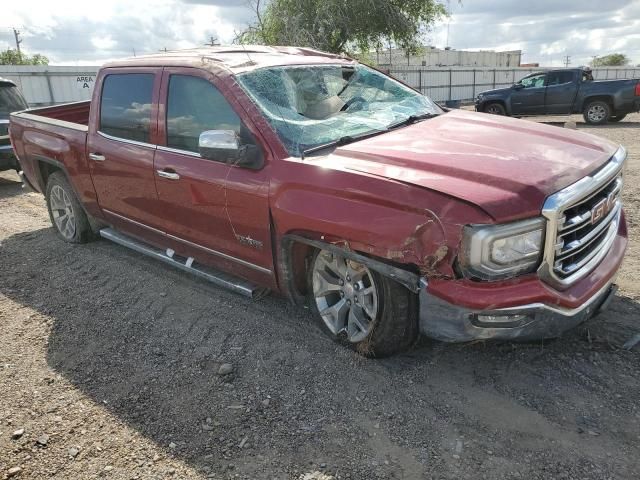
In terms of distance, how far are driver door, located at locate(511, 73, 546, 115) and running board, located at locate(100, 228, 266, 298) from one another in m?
14.9

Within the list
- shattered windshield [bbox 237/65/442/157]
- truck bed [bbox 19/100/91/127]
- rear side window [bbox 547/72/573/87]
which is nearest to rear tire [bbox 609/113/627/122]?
rear side window [bbox 547/72/573/87]

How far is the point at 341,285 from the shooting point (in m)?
3.29

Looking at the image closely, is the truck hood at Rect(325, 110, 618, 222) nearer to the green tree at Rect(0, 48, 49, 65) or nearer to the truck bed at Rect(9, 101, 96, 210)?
the truck bed at Rect(9, 101, 96, 210)

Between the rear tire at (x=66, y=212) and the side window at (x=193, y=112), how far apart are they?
2.11 m

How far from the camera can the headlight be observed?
2.49 meters

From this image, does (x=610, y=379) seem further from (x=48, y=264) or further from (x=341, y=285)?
(x=48, y=264)

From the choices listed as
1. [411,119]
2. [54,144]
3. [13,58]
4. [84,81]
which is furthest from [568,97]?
[13,58]

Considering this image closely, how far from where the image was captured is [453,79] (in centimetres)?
3055

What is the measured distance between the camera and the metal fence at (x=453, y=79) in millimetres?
27734

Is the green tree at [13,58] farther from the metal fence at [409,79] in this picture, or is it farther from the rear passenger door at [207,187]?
the rear passenger door at [207,187]

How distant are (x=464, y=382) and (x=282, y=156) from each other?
1.71 metres

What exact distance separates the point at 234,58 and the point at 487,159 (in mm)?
2021

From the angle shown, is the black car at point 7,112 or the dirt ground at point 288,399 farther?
the black car at point 7,112

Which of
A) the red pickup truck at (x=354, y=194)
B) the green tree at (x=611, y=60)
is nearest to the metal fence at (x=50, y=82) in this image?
the red pickup truck at (x=354, y=194)
